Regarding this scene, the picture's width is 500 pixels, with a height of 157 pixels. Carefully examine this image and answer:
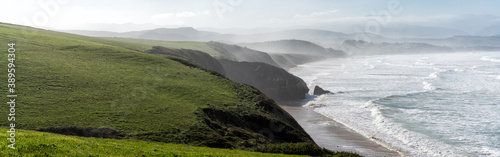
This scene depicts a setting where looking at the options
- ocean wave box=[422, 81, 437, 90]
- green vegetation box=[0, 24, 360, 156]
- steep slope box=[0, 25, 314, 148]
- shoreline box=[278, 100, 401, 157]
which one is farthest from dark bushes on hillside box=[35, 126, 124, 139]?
ocean wave box=[422, 81, 437, 90]

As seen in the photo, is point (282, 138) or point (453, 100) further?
point (453, 100)

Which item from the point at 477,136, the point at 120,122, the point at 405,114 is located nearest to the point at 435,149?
the point at 477,136

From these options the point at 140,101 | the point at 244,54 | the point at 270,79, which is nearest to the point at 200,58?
the point at 270,79

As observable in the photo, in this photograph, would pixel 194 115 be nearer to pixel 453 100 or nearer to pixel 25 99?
pixel 25 99

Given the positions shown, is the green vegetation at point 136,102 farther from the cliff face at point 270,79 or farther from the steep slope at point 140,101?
the cliff face at point 270,79

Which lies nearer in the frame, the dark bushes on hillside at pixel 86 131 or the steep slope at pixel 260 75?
the dark bushes on hillside at pixel 86 131

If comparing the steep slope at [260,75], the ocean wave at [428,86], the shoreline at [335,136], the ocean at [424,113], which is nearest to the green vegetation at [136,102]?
the shoreline at [335,136]
